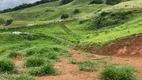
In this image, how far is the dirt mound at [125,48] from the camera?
2775 centimetres

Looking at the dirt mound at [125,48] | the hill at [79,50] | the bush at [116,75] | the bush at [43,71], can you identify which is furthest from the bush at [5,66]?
the dirt mound at [125,48]

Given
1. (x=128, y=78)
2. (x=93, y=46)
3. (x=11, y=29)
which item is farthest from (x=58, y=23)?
(x=128, y=78)

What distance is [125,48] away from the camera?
29.5m

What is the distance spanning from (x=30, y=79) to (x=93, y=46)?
22602 millimetres

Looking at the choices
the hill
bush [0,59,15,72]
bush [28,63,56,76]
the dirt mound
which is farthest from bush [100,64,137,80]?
the dirt mound

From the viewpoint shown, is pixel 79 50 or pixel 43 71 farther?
pixel 79 50

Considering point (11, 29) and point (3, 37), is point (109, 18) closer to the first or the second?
point (11, 29)

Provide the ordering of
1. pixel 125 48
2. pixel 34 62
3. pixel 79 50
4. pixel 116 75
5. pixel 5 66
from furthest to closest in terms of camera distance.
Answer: pixel 79 50 → pixel 125 48 → pixel 34 62 → pixel 5 66 → pixel 116 75

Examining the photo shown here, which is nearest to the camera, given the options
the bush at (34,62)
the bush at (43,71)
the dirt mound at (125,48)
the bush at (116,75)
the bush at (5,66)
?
the bush at (116,75)

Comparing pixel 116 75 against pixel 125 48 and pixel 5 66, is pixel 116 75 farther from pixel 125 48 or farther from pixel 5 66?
pixel 125 48

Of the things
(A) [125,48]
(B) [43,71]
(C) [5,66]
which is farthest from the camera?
(A) [125,48]

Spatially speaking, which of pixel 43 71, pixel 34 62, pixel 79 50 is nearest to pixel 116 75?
pixel 43 71

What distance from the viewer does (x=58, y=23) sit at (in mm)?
79375

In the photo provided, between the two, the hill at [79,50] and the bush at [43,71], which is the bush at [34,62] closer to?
the hill at [79,50]
